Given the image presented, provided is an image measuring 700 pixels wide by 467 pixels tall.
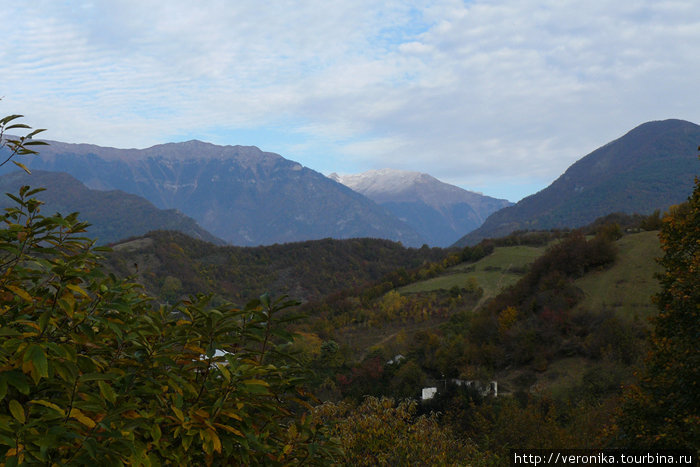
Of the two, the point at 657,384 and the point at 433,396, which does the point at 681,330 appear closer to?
the point at 657,384

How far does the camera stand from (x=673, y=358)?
312 inches

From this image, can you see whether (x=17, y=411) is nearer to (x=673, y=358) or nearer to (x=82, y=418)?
(x=82, y=418)

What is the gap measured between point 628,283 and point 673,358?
19978 millimetres

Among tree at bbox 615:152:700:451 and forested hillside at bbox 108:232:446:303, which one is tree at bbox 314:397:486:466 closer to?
tree at bbox 615:152:700:451

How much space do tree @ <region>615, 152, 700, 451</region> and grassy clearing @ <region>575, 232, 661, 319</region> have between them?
15.8 metres

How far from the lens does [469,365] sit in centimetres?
2414

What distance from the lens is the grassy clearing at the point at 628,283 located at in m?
23.6

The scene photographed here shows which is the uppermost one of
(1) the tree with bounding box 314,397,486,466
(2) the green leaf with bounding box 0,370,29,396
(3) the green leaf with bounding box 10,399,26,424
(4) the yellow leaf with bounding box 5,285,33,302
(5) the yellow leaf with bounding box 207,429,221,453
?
(4) the yellow leaf with bounding box 5,285,33,302

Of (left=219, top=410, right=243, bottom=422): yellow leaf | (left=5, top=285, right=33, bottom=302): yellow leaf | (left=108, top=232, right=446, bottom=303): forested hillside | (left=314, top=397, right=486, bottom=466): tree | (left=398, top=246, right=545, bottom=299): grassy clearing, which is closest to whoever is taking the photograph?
(left=5, top=285, right=33, bottom=302): yellow leaf

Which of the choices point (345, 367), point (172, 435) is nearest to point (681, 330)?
point (172, 435)

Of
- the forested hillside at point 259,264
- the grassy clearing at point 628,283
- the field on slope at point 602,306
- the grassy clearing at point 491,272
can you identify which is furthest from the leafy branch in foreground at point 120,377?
the forested hillside at point 259,264

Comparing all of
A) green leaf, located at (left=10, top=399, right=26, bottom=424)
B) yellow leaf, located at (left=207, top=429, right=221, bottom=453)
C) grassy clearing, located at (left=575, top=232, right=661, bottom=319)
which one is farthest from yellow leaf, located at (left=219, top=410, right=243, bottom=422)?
grassy clearing, located at (left=575, top=232, right=661, bottom=319)

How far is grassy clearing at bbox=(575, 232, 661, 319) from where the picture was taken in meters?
23.6

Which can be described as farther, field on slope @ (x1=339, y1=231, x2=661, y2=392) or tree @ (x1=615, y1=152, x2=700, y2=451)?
field on slope @ (x1=339, y1=231, x2=661, y2=392)
